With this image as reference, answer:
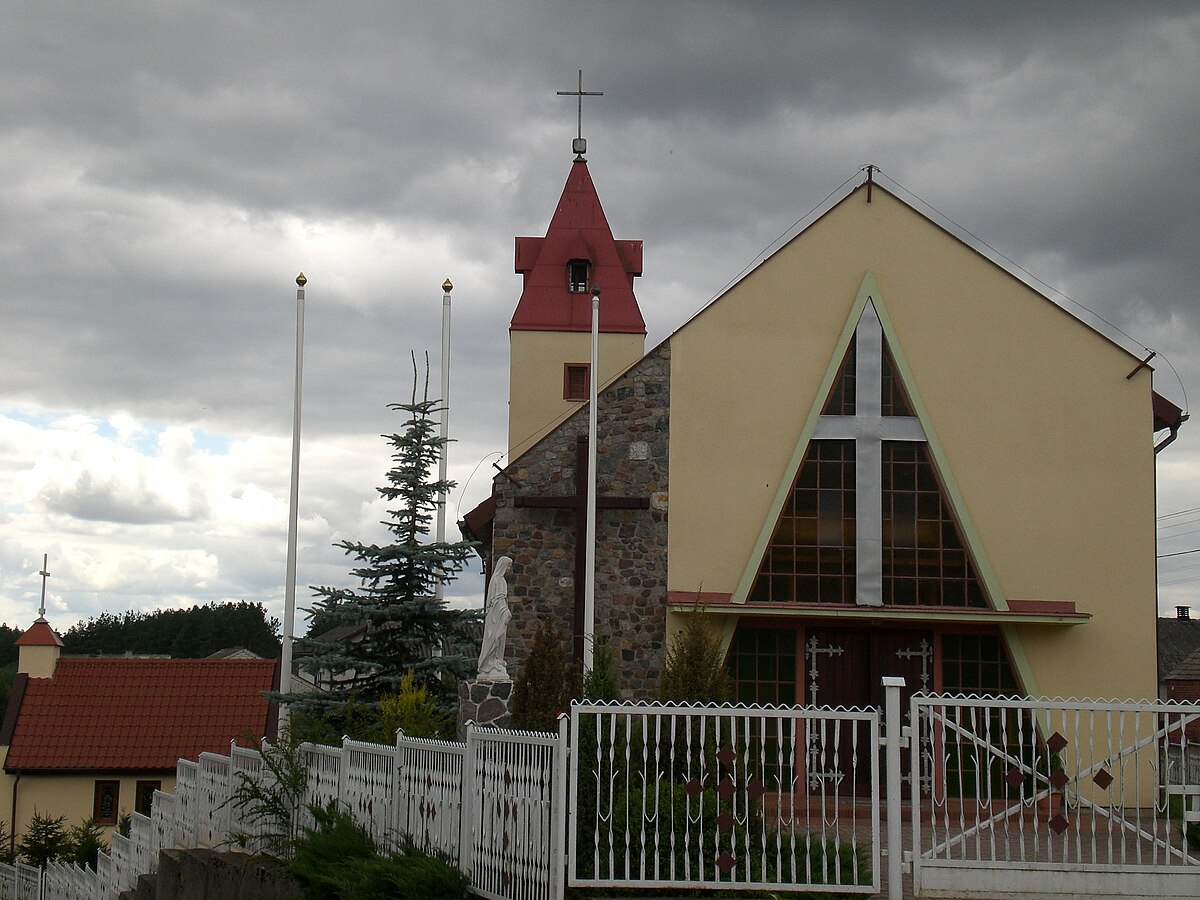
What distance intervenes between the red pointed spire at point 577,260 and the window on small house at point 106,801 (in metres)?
13.9

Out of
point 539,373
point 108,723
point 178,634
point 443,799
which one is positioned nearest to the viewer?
point 443,799

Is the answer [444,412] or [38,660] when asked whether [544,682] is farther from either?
[38,660]

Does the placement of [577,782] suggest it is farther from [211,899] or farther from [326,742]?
[326,742]

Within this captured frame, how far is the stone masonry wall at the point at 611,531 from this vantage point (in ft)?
60.8

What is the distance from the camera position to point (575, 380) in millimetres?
28984

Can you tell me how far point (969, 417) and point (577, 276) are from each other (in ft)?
43.4

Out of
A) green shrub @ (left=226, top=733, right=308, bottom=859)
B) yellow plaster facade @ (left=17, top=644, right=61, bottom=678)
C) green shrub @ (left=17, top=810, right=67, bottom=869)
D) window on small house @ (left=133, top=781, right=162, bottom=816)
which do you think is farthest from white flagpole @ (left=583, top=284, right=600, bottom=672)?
yellow plaster facade @ (left=17, top=644, right=61, bottom=678)

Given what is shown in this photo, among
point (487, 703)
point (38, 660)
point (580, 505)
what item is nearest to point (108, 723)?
point (38, 660)

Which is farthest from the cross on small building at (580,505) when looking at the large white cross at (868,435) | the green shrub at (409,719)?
the green shrub at (409,719)

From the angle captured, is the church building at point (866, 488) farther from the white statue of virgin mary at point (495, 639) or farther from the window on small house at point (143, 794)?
the window on small house at point (143, 794)

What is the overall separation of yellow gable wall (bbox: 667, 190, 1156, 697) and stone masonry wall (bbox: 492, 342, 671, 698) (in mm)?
313

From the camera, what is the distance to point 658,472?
61.8 feet

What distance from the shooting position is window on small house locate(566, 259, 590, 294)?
29766mm

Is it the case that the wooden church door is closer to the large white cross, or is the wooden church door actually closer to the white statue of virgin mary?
the large white cross
